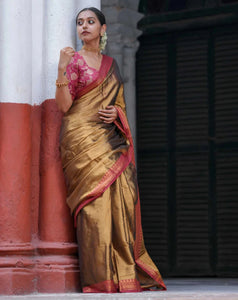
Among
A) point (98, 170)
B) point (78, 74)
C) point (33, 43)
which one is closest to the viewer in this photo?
point (98, 170)

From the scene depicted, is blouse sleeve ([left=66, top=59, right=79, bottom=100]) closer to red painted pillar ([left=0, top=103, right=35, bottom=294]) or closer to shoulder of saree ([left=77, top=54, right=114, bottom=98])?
shoulder of saree ([left=77, top=54, right=114, bottom=98])

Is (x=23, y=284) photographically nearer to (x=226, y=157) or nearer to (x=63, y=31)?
(x=63, y=31)

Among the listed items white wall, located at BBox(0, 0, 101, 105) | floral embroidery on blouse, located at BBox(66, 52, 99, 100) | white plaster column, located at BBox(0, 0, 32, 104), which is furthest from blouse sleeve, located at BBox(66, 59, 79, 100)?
white plaster column, located at BBox(0, 0, 32, 104)

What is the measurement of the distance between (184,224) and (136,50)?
1.62 metres

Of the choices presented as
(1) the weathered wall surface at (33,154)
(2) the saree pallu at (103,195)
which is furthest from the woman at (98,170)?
(1) the weathered wall surface at (33,154)

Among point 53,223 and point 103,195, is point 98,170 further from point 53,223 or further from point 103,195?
point 53,223

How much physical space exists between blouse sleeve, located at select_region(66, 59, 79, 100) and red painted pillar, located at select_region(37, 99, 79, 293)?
20 centimetres

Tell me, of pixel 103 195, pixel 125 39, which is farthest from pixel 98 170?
pixel 125 39

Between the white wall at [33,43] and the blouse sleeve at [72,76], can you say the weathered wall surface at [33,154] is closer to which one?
the white wall at [33,43]

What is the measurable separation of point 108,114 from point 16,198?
2.52 feet

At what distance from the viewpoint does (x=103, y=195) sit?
14.7 ft

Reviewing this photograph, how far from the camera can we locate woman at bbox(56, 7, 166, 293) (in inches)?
174

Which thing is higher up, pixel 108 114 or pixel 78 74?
pixel 78 74

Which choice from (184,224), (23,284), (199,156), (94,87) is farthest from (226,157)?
(23,284)
